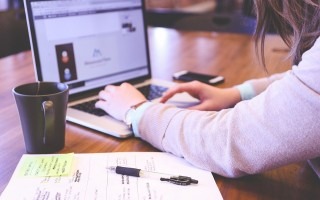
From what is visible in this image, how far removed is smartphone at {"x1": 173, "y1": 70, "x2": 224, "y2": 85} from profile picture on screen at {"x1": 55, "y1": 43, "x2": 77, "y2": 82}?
353 mm

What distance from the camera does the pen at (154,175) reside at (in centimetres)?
54

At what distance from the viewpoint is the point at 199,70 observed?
122cm

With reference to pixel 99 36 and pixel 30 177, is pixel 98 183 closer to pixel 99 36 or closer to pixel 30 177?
pixel 30 177

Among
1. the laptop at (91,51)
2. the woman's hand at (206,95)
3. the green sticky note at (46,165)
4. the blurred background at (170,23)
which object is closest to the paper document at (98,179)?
the green sticky note at (46,165)

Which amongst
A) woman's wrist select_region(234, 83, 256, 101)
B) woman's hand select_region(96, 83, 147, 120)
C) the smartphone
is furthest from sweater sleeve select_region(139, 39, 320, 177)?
the smartphone

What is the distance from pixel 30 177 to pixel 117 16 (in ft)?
1.89

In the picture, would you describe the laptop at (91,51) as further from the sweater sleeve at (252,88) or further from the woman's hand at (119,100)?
the sweater sleeve at (252,88)

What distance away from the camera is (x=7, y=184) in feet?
1.74

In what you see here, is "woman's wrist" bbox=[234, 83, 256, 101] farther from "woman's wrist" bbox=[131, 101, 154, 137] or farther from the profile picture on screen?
the profile picture on screen

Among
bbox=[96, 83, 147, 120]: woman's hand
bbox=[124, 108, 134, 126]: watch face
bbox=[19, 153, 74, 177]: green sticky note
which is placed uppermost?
bbox=[96, 83, 147, 120]: woman's hand

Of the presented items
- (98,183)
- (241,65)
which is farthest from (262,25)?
(241,65)

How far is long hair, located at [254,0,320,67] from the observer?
0.58 metres

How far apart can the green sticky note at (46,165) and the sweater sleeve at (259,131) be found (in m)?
0.16

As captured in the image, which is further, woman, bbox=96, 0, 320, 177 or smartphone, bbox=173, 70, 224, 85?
smartphone, bbox=173, 70, 224, 85
